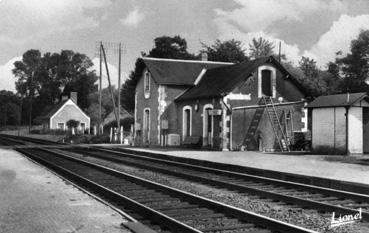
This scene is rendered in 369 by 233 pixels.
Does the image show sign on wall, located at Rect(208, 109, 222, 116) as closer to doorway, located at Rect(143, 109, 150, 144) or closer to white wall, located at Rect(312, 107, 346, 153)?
white wall, located at Rect(312, 107, 346, 153)

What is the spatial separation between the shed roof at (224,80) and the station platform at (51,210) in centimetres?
1722

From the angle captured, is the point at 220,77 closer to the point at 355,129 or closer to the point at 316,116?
the point at 316,116

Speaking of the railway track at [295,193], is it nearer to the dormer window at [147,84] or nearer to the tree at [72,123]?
the dormer window at [147,84]

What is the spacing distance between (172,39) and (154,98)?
34.2 meters

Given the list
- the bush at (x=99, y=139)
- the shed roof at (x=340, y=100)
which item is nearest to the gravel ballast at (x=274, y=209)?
the shed roof at (x=340, y=100)

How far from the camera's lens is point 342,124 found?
2092cm

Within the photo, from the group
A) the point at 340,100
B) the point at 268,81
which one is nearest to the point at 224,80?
the point at 268,81

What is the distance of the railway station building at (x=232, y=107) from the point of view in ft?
90.5

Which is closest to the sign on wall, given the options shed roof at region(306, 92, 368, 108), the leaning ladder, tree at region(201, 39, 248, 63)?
the leaning ladder

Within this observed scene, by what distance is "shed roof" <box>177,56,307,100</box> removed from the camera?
28148mm

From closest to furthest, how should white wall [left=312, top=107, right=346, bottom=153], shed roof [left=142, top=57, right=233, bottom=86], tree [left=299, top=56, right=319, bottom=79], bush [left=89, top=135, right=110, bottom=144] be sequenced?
white wall [left=312, top=107, right=346, bottom=153], shed roof [left=142, top=57, right=233, bottom=86], bush [left=89, top=135, right=110, bottom=144], tree [left=299, top=56, right=319, bottom=79]

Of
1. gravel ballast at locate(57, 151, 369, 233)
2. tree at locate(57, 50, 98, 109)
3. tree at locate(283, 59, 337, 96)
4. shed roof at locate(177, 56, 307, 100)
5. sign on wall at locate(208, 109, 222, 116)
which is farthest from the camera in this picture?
tree at locate(57, 50, 98, 109)

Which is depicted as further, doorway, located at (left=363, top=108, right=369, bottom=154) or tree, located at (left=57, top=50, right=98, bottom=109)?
tree, located at (left=57, top=50, right=98, bottom=109)

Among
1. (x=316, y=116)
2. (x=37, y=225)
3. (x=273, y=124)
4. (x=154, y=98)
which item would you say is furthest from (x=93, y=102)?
(x=37, y=225)
